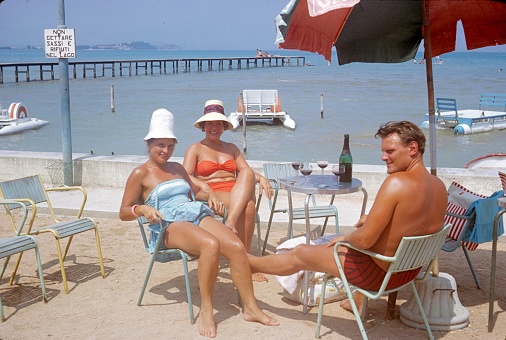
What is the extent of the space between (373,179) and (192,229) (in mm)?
3459

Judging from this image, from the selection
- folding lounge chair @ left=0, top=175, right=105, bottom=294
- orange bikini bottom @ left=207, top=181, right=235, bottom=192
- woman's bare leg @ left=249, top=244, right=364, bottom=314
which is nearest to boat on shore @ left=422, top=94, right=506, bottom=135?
orange bikini bottom @ left=207, top=181, right=235, bottom=192

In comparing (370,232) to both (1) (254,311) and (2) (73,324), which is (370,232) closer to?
(1) (254,311)

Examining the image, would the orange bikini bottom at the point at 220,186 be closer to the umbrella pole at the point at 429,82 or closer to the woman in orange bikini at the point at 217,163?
the woman in orange bikini at the point at 217,163

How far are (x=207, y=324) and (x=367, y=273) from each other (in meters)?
0.99

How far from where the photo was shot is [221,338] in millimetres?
3432

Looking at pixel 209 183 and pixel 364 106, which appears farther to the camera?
pixel 364 106

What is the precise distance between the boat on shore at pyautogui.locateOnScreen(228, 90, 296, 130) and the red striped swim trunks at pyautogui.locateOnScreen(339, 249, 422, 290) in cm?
1741

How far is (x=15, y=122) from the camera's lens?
19672 mm

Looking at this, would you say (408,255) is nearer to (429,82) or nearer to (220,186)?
(429,82)

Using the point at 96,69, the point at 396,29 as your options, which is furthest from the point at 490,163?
the point at 96,69

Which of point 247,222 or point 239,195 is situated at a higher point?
point 239,195

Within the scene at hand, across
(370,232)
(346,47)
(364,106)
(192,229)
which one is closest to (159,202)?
(192,229)

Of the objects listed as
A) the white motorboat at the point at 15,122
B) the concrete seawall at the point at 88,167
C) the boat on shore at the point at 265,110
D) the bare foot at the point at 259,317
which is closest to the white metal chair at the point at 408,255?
the bare foot at the point at 259,317

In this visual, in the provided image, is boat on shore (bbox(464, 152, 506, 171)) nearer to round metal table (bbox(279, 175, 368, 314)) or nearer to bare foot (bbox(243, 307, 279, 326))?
round metal table (bbox(279, 175, 368, 314))
